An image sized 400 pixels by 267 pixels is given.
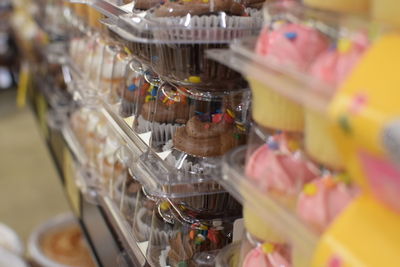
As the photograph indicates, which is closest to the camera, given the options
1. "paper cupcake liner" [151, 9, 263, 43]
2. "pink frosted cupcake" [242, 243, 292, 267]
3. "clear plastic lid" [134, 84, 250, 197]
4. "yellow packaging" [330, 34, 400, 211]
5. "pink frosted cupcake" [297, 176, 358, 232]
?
"yellow packaging" [330, 34, 400, 211]

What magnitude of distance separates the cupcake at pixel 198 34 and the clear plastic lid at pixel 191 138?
0.18ft

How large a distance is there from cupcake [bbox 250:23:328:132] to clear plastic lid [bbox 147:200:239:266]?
547mm

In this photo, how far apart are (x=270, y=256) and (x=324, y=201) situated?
0.33m

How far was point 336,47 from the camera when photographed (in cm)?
96

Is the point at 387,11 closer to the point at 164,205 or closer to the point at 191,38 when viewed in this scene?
the point at 191,38

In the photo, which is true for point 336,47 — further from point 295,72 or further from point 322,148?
point 322,148

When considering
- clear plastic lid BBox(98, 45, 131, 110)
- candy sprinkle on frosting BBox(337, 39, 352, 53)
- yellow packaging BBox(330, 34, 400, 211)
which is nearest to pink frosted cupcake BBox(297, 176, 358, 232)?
yellow packaging BBox(330, 34, 400, 211)

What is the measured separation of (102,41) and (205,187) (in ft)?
4.47

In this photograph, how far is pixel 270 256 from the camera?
1292 millimetres

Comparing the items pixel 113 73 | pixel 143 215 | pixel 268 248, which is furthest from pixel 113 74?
pixel 268 248

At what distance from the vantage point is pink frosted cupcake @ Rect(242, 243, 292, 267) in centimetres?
127

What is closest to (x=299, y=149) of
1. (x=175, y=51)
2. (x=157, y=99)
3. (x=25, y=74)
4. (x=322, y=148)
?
(x=322, y=148)

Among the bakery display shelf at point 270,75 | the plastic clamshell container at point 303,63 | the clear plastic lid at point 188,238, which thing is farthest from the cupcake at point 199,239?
the bakery display shelf at point 270,75

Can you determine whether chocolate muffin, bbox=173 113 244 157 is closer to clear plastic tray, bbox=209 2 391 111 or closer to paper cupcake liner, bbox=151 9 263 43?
paper cupcake liner, bbox=151 9 263 43
